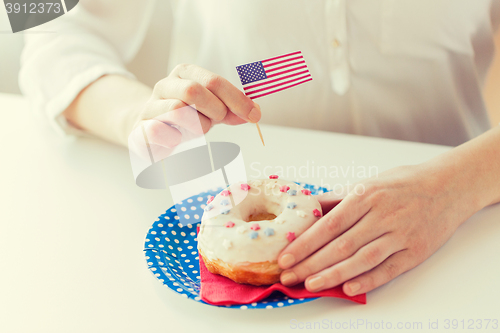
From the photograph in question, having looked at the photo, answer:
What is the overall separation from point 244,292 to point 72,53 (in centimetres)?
106

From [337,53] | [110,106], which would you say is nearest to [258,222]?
[110,106]

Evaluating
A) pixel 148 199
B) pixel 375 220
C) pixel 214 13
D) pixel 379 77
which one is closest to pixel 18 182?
pixel 148 199

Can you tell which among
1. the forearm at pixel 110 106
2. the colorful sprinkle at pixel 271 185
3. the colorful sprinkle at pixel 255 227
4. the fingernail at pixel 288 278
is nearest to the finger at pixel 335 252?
the fingernail at pixel 288 278

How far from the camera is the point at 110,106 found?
4.30ft

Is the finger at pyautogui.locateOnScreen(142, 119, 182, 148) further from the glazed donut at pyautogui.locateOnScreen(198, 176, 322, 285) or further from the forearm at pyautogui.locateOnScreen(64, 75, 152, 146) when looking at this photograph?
the forearm at pyautogui.locateOnScreen(64, 75, 152, 146)

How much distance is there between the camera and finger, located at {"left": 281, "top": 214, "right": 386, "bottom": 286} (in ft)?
2.49

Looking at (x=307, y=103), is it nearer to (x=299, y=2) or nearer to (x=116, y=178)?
(x=299, y=2)

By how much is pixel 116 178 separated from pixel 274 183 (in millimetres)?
540

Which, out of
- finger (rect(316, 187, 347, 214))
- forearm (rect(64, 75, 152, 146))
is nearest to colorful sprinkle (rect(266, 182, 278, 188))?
finger (rect(316, 187, 347, 214))

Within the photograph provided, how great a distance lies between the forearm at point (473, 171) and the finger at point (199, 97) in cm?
51

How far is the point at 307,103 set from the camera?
5.31ft

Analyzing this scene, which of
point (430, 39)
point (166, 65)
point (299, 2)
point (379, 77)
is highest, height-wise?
point (299, 2)

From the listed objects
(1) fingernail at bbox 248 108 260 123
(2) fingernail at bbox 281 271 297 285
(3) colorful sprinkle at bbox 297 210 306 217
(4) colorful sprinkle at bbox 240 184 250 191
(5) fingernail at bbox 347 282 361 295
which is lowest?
(5) fingernail at bbox 347 282 361 295

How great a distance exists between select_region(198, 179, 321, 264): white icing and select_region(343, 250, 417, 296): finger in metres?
0.14
